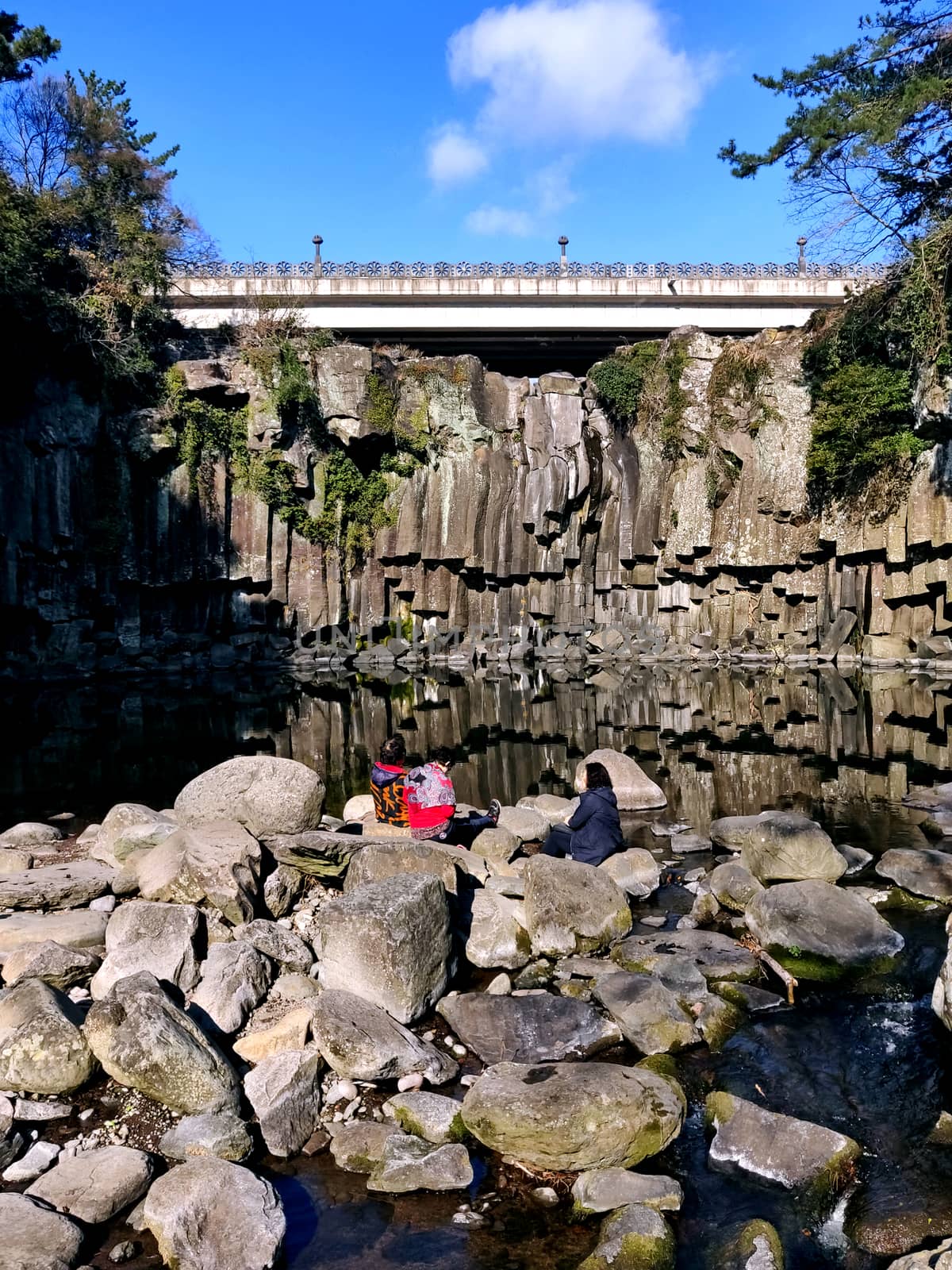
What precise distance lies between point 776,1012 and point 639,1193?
109 inches

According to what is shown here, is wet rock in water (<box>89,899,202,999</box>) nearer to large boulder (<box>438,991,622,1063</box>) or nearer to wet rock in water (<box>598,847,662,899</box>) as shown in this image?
large boulder (<box>438,991,622,1063</box>)

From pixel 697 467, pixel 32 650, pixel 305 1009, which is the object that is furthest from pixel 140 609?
pixel 305 1009

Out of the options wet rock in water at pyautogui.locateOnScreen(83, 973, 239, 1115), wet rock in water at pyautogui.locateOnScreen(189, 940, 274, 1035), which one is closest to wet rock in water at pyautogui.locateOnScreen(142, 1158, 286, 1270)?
wet rock in water at pyautogui.locateOnScreen(83, 973, 239, 1115)

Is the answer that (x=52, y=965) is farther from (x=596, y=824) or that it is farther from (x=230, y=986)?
(x=596, y=824)

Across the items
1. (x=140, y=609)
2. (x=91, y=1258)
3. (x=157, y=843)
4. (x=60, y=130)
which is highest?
(x=60, y=130)

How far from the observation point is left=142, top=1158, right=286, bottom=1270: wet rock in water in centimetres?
457

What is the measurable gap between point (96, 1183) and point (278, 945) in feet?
8.88

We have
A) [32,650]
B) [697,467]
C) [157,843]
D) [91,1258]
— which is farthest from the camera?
[697,467]

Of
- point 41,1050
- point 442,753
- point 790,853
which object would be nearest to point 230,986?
point 41,1050

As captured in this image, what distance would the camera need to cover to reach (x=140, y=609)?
3547cm

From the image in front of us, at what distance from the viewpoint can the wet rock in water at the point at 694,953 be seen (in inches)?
314

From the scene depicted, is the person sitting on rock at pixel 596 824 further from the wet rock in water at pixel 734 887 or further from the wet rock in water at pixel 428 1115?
the wet rock in water at pixel 428 1115

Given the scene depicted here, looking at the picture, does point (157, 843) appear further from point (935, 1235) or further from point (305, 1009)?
point (935, 1235)

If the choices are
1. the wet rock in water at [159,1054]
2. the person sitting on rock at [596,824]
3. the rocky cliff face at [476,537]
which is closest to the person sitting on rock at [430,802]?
the person sitting on rock at [596,824]
